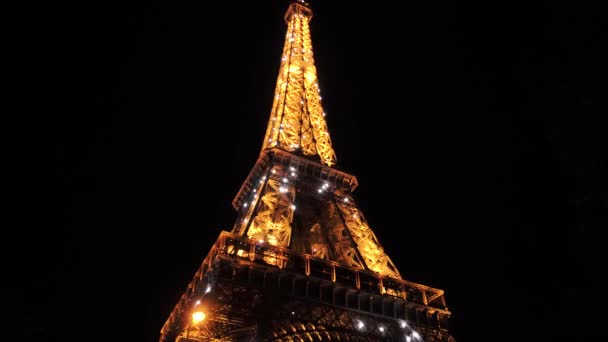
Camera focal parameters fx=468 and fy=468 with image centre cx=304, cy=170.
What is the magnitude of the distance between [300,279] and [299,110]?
15.0 metres

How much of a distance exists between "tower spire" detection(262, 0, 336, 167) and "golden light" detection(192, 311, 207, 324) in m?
12.2

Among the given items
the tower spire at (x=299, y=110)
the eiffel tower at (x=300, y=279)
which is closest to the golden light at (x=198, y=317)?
the eiffel tower at (x=300, y=279)

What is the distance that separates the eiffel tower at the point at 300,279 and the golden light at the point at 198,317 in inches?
1.2

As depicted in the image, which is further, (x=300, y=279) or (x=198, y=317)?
(x=300, y=279)

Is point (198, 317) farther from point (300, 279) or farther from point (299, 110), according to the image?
point (299, 110)

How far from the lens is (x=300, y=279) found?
17.9m

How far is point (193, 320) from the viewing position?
50.3ft

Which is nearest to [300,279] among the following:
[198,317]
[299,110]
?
[198,317]

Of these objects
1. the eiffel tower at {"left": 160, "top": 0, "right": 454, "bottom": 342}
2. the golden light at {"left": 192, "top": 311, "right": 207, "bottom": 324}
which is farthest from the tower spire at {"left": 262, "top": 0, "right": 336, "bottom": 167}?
the golden light at {"left": 192, "top": 311, "right": 207, "bottom": 324}

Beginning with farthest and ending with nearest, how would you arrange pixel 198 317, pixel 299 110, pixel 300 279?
pixel 299 110, pixel 300 279, pixel 198 317

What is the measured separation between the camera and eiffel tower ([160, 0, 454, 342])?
16234mm

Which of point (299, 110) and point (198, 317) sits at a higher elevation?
point (299, 110)

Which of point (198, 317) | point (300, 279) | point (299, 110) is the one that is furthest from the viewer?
point (299, 110)

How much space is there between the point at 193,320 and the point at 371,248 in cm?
980
